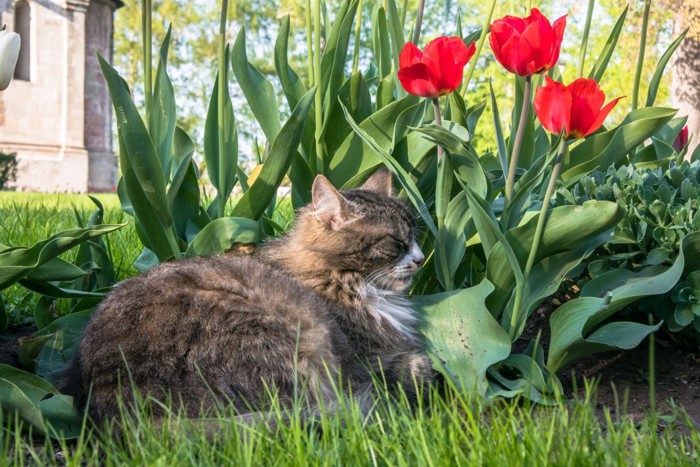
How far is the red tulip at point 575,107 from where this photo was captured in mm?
2420

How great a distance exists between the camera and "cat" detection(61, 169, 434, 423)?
7.95ft

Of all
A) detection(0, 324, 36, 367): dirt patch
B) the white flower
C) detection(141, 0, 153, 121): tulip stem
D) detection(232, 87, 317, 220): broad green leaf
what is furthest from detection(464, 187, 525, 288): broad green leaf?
detection(0, 324, 36, 367): dirt patch

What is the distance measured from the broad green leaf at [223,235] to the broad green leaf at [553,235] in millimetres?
992

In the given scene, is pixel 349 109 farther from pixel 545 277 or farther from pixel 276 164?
pixel 545 277

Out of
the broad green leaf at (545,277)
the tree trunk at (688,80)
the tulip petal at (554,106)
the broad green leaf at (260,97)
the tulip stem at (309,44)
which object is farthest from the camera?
the tree trunk at (688,80)

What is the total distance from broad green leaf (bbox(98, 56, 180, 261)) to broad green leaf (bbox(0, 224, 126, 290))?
388 millimetres

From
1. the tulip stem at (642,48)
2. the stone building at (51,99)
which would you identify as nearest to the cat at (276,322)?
the tulip stem at (642,48)

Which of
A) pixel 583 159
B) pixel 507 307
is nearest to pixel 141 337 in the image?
pixel 507 307

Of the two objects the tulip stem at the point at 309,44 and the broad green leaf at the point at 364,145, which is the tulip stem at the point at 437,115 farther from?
the tulip stem at the point at 309,44

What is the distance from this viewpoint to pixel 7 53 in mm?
2564

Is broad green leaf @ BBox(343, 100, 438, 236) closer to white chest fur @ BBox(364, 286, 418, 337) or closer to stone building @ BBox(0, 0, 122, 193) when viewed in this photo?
white chest fur @ BBox(364, 286, 418, 337)

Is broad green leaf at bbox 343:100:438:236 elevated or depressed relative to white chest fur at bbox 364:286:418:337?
elevated

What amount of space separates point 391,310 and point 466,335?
308 mm

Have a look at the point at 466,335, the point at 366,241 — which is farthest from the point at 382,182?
the point at 466,335
